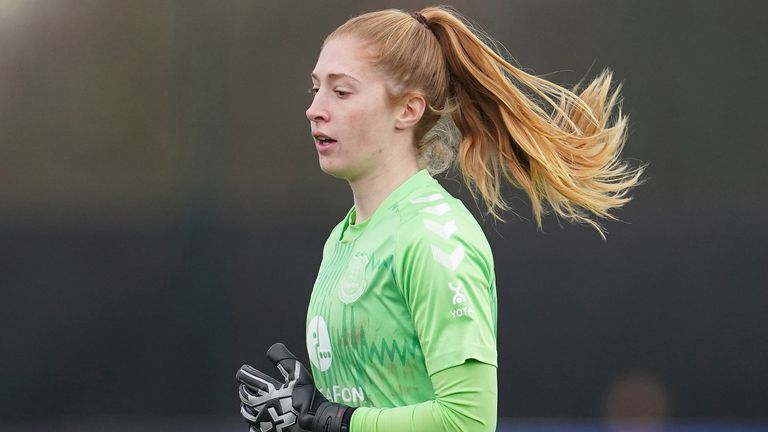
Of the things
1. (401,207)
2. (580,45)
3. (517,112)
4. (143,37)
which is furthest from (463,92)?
(143,37)

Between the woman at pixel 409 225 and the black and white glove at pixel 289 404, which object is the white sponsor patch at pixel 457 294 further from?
the black and white glove at pixel 289 404

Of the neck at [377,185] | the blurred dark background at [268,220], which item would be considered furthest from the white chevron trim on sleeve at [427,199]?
the blurred dark background at [268,220]

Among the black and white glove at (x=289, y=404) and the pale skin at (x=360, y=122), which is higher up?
the pale skin at (x=360, y=122)

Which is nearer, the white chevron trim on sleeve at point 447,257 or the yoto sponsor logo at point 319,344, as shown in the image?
the white chevron trim on sleeve at point 447,257

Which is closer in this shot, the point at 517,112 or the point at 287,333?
the point at 517,112

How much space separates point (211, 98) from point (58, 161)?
64 centimetres

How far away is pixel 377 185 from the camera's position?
1.85m

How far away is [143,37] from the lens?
407 centimetres

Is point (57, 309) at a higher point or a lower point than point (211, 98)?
lower

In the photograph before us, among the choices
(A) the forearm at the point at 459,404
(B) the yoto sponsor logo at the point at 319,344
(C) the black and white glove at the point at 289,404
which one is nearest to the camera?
(A) the forearm at the point at 459,404

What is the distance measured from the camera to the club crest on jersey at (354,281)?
171 cm

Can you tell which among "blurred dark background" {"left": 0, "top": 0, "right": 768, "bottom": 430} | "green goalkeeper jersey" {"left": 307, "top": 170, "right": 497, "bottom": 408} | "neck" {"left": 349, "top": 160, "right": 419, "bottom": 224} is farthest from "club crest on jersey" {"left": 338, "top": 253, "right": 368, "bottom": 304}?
"blurred dark background" {"left": 0, "top": 0, "right": 768, "bottom": 430}

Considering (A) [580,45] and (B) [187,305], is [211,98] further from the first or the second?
(A) [580,45]

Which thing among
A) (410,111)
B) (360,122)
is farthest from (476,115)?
(360,122)
